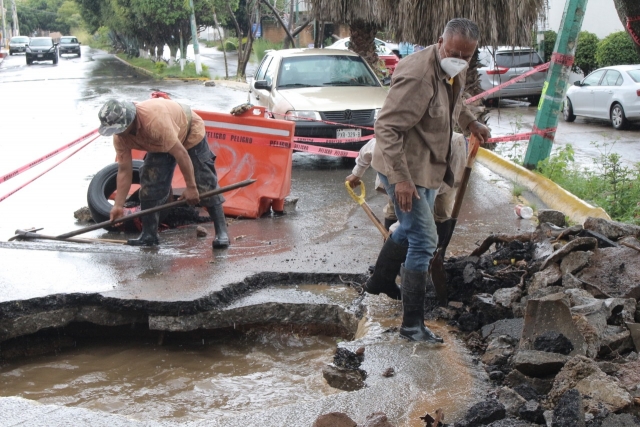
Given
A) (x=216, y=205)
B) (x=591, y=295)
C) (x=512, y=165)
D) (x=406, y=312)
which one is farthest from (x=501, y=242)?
(x=512, y=165)

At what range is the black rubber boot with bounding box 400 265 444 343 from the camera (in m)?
4.58

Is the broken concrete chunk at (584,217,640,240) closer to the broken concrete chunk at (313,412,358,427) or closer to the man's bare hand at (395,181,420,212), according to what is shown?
the man's bare hand at (395,181,420,212)

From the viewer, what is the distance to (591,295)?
479 cm

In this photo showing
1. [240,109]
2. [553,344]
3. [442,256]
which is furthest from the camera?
[240,109]

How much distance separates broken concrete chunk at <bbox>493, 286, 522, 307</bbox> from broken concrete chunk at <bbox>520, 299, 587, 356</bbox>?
55 cm

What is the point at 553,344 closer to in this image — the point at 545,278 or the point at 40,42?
the point at 545,278

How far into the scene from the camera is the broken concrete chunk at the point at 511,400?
3.55 meters

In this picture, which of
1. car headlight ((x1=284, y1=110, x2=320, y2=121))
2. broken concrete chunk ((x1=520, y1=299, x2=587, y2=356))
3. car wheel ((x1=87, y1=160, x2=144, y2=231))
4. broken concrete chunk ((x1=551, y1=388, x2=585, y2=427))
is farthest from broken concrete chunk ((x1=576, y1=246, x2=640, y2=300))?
car headlight ((x1=284, y1=110, x2=320, y2=121))

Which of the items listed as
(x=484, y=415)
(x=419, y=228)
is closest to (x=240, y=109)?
(x=419, y=228)

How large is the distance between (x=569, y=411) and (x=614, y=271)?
2057mm

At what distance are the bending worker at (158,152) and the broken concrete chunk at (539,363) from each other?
11.9ft

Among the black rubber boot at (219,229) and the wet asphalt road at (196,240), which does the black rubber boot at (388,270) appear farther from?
the black rubber boot at (219,229)

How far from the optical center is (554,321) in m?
4.24

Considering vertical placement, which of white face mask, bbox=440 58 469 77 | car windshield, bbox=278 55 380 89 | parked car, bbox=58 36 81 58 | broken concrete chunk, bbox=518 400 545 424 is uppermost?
parked car, bbox=58 36 81 58
